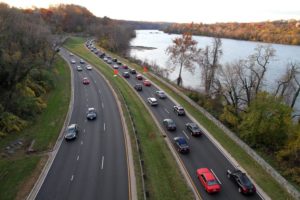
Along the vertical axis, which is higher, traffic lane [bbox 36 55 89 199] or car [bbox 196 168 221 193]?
car [bbox 196 168 221 193]

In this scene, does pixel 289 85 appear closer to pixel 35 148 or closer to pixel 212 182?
pixel 212 182

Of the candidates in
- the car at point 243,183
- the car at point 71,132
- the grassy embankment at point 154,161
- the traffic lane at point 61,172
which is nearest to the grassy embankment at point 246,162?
the car at point 243,183

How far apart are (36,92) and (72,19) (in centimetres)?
14161

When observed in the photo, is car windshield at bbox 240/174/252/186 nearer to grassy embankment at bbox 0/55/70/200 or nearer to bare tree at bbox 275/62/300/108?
grassy embankment at bbox 0/55/70/200

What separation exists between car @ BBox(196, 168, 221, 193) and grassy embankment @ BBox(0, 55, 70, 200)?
16.8 m

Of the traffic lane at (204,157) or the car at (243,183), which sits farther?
the traffic lane at (204,157)

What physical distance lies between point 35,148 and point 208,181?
21.5 m

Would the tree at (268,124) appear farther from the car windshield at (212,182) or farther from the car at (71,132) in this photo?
the car at (71,132)

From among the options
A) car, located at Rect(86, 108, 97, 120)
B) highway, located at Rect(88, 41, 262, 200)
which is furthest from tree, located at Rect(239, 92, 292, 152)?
car, located at Rect(86, 108, 97, 120)

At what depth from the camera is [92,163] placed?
31578 millimetres

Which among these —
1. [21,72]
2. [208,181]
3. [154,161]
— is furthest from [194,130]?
[21,72]

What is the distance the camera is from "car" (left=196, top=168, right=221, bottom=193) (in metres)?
26.7

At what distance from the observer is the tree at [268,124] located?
122 feet

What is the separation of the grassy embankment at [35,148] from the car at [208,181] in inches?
663
